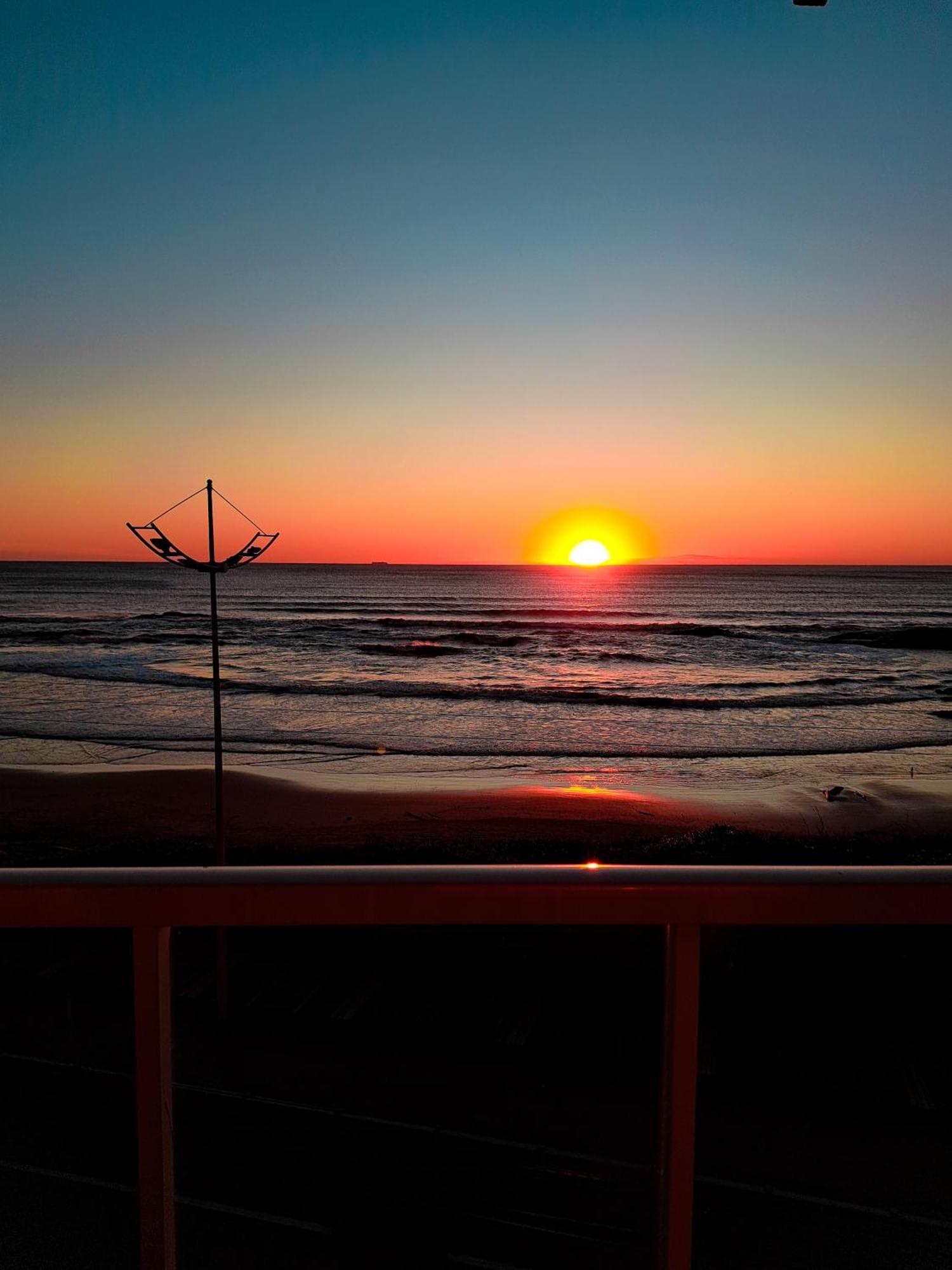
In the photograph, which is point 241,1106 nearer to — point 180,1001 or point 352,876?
point 180,1001

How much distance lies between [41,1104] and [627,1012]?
4.58 meters

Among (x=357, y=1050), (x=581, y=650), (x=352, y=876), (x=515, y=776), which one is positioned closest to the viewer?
(x=352, y=876)

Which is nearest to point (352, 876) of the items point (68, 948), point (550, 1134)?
point (550, 1134)

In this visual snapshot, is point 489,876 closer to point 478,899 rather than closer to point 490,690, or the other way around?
point 478,899

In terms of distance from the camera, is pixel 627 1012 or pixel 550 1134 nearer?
pixel 550 1134

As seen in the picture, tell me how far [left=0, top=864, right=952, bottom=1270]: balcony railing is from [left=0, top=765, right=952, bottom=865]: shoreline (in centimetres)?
1079

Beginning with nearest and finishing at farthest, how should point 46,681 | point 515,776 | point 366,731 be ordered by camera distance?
point 515,776 < point 366,731 < point 46,681

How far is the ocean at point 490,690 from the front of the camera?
19.3 m

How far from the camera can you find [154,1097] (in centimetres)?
99

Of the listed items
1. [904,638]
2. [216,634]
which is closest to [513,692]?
[216,634]

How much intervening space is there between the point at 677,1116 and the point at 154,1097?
58 centimetres

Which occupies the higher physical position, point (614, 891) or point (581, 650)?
point (614, 891)

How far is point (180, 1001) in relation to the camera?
7719 mm

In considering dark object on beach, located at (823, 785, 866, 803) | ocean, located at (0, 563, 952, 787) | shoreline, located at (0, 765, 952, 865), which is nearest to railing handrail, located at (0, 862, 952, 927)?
shoreline, located at (0, 765, 952, 865)
